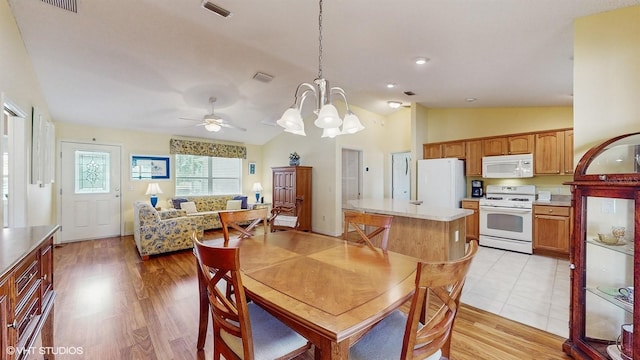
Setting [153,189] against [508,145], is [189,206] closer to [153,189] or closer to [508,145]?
[153,189]

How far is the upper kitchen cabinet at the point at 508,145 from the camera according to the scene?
4242mm

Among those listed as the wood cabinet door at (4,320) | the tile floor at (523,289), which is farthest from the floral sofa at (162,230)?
the tile floor at (523,289)

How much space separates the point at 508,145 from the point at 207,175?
654 cm

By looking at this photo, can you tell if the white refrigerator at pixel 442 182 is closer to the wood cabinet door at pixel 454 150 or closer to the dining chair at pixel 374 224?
the wood cabinet door at pixel 454 150

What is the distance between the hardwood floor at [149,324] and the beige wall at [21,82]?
0.97m

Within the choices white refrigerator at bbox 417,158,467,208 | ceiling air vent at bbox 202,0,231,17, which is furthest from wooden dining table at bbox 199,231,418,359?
white refrigerator at bbox 417,158,467,208

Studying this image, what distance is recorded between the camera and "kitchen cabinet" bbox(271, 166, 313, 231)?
576 centimetres

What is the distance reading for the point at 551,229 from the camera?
3885mm

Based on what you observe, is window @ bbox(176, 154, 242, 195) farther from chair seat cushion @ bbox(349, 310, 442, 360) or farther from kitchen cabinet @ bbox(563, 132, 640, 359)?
kitchen cabinet @ bbox(563, 132, 640, 359)

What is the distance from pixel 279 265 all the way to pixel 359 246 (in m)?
0.69

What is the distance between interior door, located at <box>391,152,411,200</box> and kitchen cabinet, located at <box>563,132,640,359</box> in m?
4.61

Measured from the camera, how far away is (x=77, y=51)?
3043 mm

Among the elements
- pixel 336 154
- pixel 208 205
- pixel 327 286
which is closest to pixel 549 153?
pixel 336 154

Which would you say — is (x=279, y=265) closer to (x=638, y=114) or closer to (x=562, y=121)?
(x=638, y=114)
